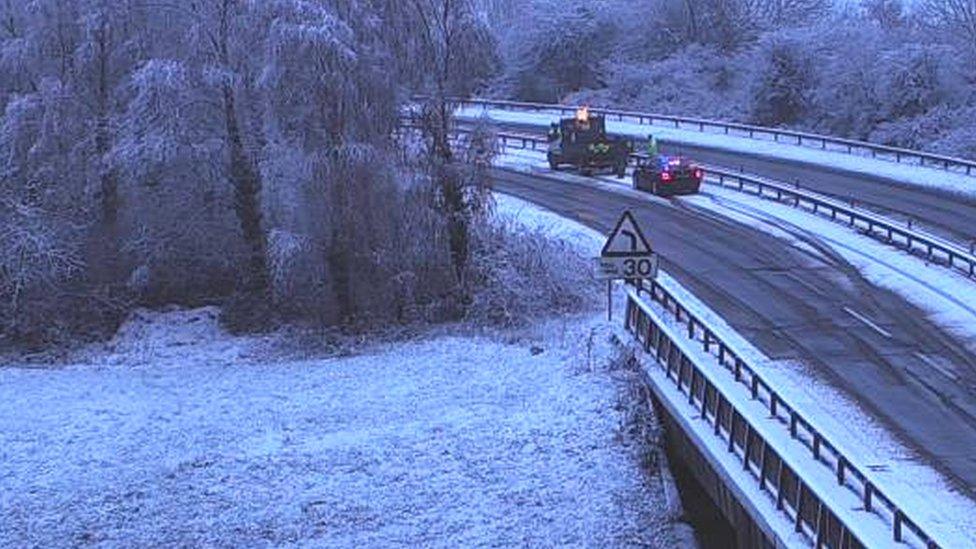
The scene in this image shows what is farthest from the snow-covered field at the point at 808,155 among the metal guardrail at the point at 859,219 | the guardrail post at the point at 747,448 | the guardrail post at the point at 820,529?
the guardrail post at the point at 820,529

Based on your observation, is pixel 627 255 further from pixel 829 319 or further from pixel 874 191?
pixel 874 191

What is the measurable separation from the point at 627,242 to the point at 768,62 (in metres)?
39.4

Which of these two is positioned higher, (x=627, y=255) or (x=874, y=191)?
(x=627, y=255)

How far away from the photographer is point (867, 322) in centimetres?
A: 2603

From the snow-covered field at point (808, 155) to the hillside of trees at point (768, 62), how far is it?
3571 millimetres

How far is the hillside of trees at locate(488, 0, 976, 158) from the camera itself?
52.7m

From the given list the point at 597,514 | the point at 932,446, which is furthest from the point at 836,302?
the point at 597,514

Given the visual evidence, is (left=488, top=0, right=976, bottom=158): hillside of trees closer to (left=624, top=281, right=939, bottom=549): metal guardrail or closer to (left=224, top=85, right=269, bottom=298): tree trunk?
(left=224, top=85, right=269, bottom=298): tree trunk

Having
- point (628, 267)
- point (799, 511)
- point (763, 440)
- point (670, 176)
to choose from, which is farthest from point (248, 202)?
point (799, 511)

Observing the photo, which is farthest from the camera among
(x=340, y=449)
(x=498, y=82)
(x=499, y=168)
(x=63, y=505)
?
(x=498, y=82)

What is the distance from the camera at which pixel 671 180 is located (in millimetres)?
42531

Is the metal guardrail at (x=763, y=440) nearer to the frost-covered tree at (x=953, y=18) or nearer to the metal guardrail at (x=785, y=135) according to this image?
the metal guardrail at (x=785, y=135)

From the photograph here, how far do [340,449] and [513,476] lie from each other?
3.63 m

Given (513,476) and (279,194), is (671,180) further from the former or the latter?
(513,476)
